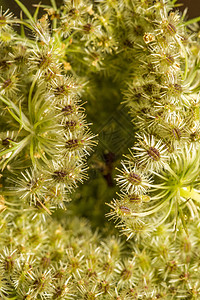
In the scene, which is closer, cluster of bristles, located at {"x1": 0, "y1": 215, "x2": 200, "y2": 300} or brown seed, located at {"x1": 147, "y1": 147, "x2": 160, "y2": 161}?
brown seed, located at {"x1": 147, "y1": 147, "x2": 160, "y2": 161}

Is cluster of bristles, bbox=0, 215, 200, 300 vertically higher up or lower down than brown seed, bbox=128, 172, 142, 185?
lower down

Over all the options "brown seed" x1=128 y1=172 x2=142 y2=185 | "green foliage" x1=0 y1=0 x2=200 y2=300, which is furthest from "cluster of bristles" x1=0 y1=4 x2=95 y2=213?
"brown seed" x1=128 y1=172 x2=142 y2=185

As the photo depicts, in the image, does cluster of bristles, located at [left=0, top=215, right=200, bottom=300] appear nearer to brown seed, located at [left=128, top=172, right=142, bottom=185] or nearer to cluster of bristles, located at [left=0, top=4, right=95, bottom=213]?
cluster of bristles, located at [left=0, top=4, right=95, bottom=213]

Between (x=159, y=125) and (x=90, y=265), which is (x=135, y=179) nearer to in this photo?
(x=159, y=125)

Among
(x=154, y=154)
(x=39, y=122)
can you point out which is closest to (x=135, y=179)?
(x=154, y=154)

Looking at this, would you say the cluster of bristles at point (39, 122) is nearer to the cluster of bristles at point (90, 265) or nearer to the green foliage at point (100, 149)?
the green foliage at point (100, 149)

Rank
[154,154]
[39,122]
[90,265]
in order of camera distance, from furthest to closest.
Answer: [90,265]
[39,122]
[154,154]
